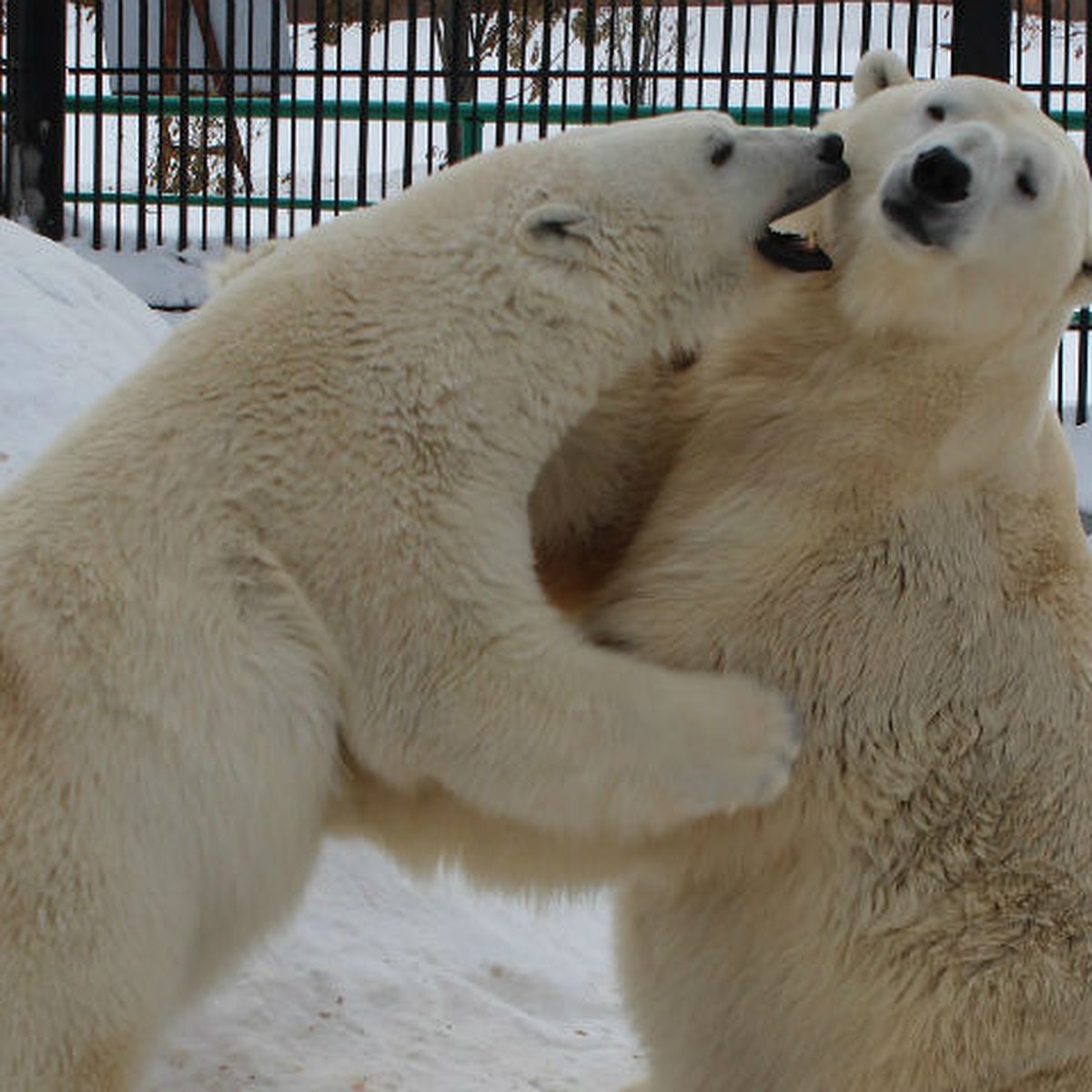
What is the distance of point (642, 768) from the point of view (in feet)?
8.66

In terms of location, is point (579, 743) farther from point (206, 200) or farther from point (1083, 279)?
point (206, 200)

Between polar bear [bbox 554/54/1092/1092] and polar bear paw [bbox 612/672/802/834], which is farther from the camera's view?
polar bear [bbox 554/54/1092/1092]

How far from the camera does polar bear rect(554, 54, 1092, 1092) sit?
9.71 feet

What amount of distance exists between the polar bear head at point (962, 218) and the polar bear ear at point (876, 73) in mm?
207

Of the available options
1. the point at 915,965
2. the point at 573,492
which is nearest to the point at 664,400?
the point at 573,492

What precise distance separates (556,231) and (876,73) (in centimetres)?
73

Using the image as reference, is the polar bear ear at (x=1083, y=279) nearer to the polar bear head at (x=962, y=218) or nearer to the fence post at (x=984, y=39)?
the polar bear head at (x=962, y=218)

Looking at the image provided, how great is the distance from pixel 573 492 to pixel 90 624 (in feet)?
2.57

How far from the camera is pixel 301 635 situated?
265cm

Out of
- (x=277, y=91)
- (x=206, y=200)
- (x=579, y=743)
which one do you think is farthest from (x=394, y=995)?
(x=206, y=200)

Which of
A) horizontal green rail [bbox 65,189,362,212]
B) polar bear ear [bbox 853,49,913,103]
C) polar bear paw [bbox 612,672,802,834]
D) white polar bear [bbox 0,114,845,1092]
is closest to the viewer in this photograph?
white polar bear [bbox 0,114,845,1092]

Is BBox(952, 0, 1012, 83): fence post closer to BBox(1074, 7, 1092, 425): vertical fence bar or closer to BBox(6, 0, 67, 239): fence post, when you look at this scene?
BBox(1074, 7, 1092, 425): vertical fence bar

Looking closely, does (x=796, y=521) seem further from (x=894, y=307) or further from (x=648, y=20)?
(x=648, y=20)

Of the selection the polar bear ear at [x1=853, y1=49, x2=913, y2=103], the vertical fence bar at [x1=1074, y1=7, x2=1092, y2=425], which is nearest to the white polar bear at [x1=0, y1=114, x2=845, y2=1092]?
the polar bear ear at [x1=853, y1=49, x2=913, y2=103]
